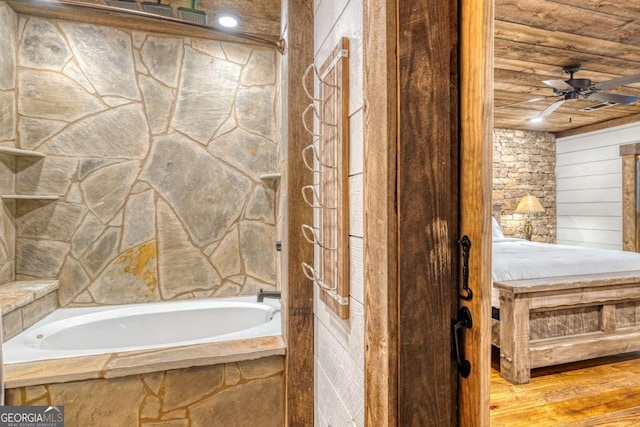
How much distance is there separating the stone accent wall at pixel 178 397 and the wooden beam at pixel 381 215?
3.40ft

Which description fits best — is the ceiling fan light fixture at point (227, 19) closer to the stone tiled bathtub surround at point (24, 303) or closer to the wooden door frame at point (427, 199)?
the wooden door frame at point (427, 199)

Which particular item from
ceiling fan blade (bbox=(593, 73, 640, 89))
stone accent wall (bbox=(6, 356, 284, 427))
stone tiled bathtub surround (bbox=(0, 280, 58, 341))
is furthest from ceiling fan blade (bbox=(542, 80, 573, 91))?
stone tiled bathtub surround (bbox=(0, 280, 58, 341))

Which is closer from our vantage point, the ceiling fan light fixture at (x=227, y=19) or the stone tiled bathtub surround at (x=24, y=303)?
the stone tiled bathtub surround at (x=24, y=303)

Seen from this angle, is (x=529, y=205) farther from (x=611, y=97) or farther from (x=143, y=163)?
(x=143, y=163)

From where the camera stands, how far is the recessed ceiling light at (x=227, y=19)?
246 cm

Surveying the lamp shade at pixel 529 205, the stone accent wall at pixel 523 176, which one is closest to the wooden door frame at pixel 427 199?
the stone accent wall at pixel 523 176

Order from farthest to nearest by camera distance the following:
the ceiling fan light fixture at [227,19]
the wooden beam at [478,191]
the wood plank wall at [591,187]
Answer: the wood plank wall at [591,187]
the ceiling fan light fixture at [227,19]
the wooden beam at [478,191]

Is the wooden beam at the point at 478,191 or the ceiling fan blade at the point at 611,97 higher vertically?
the ceiling fan blade at the point at 611,97

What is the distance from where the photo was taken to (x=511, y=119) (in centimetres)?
503

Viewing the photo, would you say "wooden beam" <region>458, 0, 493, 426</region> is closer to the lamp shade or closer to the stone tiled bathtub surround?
the stone tiled bathtub surround

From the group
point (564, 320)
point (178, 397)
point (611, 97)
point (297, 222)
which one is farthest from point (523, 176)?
point (178, 397)

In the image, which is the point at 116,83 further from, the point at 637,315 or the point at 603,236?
the point at 603,236

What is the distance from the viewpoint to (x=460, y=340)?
31.0 inches

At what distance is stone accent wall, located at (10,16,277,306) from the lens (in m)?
2.52
